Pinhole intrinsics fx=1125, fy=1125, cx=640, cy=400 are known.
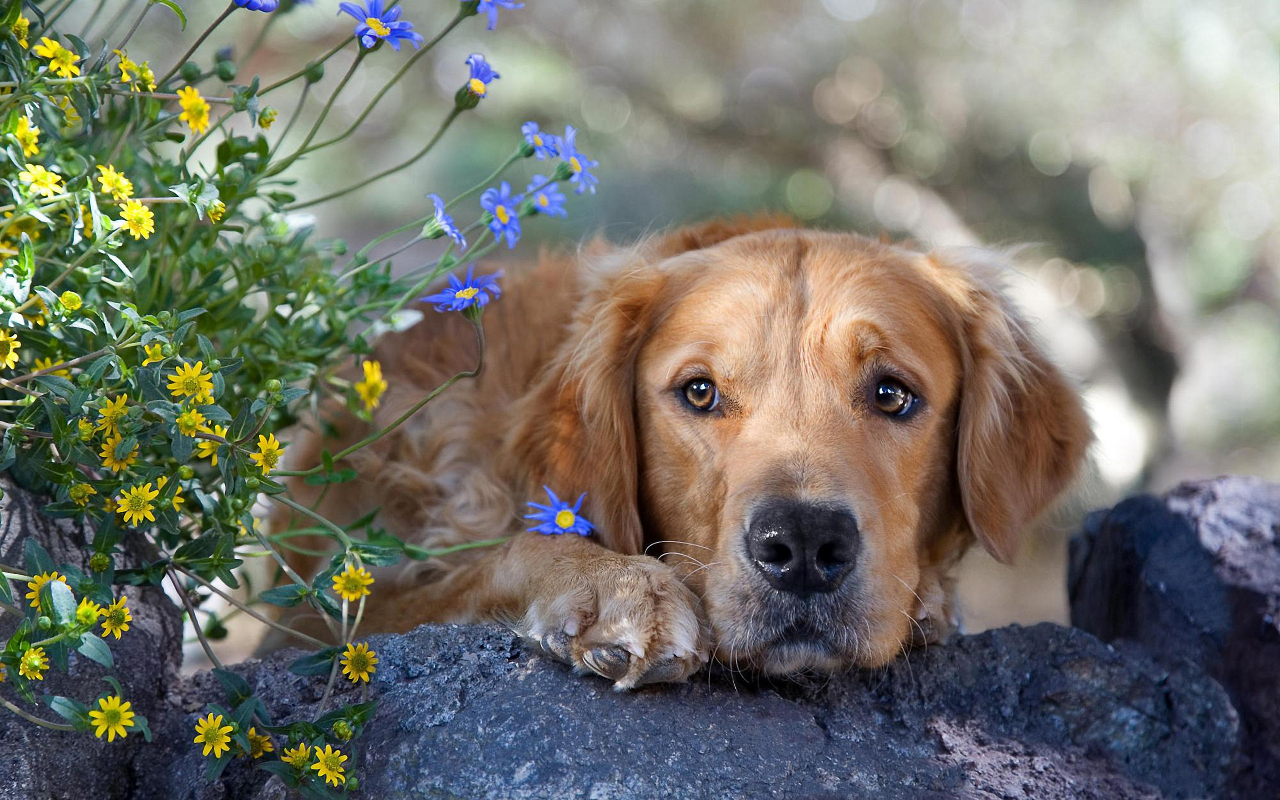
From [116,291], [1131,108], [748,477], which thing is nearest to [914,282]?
[748,477]

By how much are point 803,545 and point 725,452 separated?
46 cm

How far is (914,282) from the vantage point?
329 cm

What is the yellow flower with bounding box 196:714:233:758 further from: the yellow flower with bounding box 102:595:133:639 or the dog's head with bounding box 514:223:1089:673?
the dog's head with bounding box 514:223:1089:673

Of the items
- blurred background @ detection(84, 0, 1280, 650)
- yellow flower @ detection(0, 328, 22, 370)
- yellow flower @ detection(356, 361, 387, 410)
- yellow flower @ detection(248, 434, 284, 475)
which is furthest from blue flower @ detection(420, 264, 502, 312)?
blurred background @ detection(84, 0, 1280, 650)

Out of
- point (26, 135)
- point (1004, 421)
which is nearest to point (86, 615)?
point (26, 135)

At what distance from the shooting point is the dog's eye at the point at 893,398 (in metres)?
2.96

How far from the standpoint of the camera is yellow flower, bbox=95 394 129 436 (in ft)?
6.61

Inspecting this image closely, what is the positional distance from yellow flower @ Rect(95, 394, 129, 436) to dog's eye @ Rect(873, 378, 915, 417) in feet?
5.90

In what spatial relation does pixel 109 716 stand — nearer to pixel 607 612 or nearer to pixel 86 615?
pixel 86 615

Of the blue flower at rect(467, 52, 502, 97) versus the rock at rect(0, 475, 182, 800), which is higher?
the blue flower at rect(467, 52, 502, 97)

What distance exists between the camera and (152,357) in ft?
6.58

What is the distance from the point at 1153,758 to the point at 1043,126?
22.3 ft

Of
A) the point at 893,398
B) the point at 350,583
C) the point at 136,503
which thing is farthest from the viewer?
A: the point at 893,398

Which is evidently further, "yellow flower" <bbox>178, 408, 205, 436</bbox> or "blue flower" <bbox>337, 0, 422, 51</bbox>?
"blue flower" <bbox>337, 0, 422, 51</bbox>
